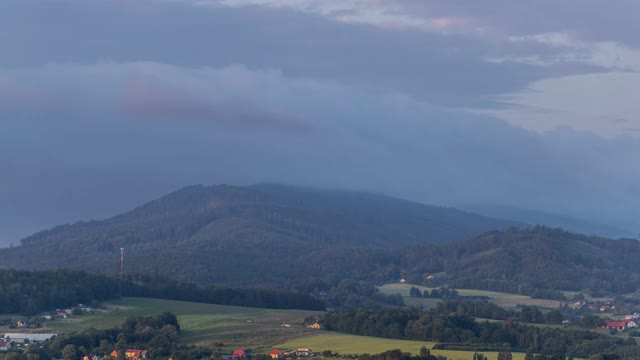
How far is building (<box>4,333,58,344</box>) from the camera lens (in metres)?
119

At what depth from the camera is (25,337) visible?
121 meters

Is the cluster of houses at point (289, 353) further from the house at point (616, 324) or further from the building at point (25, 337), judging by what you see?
the house at point (616, 324)

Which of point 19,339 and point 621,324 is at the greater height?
point 621,324

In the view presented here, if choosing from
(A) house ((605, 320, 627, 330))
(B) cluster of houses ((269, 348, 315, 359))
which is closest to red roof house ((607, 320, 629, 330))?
(A) house ((605, 320, 627, 330))

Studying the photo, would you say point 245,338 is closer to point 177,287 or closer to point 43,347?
point 43,347

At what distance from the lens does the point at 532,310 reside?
515 ft

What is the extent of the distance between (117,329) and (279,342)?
13.5 m

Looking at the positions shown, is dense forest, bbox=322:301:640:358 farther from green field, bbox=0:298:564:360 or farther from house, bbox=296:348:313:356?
house, bbox=296:348:313:356

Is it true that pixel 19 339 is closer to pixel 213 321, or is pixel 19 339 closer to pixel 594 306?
pixel 213 321

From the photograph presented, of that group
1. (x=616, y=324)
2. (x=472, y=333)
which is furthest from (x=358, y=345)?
(x=616, y=324)

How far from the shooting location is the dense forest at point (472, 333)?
119 meters

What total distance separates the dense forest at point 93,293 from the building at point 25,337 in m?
21.0

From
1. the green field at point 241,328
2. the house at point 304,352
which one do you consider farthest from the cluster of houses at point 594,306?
the house at point 304,352

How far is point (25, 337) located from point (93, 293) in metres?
33.8
